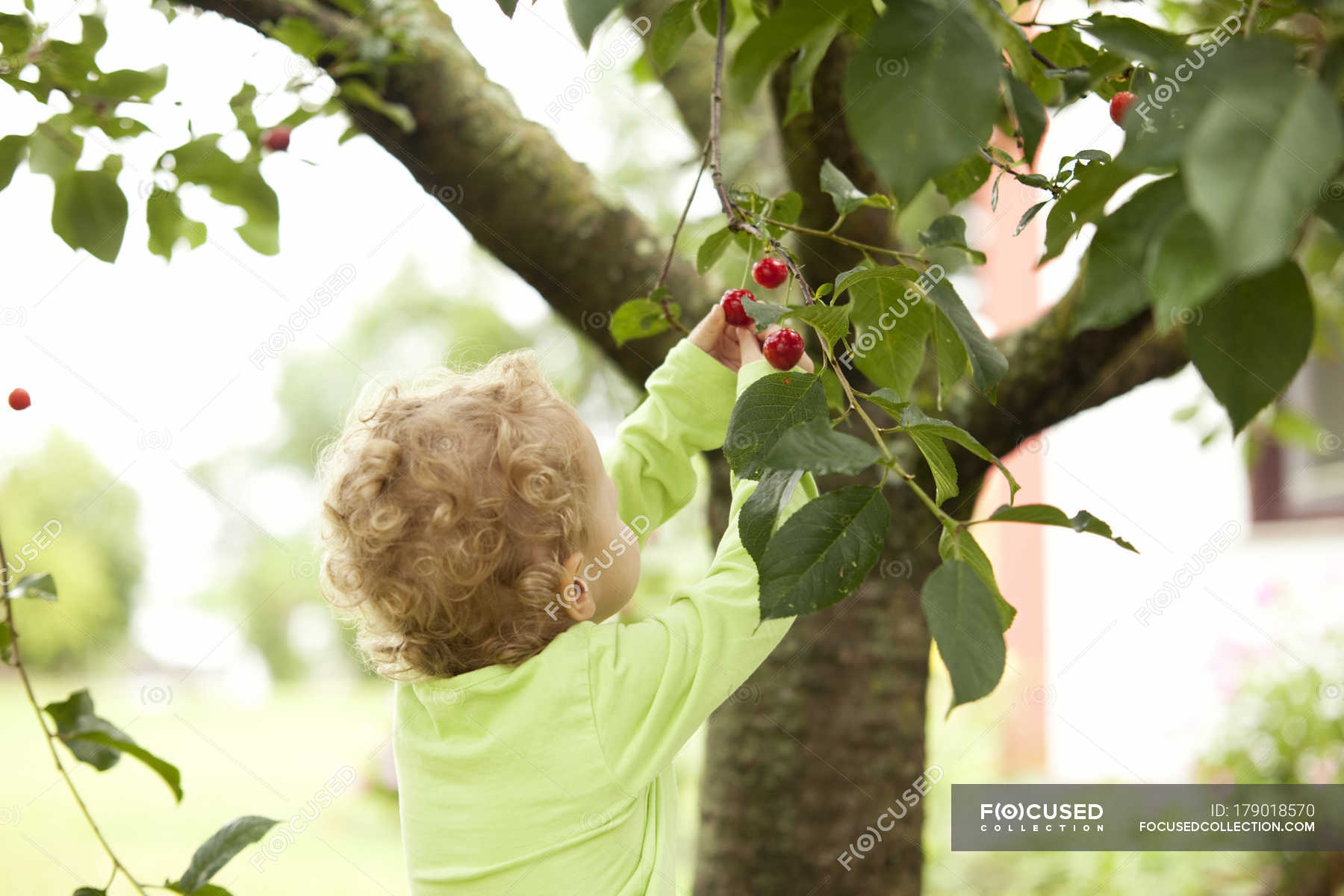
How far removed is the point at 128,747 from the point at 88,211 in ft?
1.79

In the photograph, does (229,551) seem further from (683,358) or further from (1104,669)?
(683,358)

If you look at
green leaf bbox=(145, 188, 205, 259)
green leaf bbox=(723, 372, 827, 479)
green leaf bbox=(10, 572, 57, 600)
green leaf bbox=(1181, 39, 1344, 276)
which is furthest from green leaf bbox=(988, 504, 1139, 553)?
green leaf bbox=(145, 188, 205, 259)

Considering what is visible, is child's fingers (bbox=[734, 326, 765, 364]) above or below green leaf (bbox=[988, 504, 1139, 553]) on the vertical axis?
above

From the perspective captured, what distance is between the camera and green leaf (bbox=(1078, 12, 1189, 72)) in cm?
41

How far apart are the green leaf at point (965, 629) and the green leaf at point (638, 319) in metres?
0.56

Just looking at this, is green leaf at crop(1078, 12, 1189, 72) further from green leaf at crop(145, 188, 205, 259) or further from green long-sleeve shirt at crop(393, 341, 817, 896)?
green leaf at crop(145, 188, 205, 259)

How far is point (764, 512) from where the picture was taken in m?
0.64

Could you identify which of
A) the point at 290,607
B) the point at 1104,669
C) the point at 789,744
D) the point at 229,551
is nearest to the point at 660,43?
the point at 789,744

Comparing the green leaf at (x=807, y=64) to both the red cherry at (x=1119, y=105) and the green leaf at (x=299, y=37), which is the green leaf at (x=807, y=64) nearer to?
the red cherry at (x=1119, y=105)

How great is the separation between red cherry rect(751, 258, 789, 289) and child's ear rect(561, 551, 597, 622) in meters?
0.35

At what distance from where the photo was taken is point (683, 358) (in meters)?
1.11

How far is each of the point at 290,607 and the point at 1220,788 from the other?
27.5 feet

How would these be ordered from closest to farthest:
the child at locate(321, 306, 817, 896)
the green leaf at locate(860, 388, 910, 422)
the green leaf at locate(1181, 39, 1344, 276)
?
the green leaf at locate(1181, 39, 1344, 276) → the green leaf at locate(860, 388, 910, 422) → the child at locate(321, 306, 817, 896)

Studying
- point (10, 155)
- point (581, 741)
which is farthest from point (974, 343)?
point (10, 155)
